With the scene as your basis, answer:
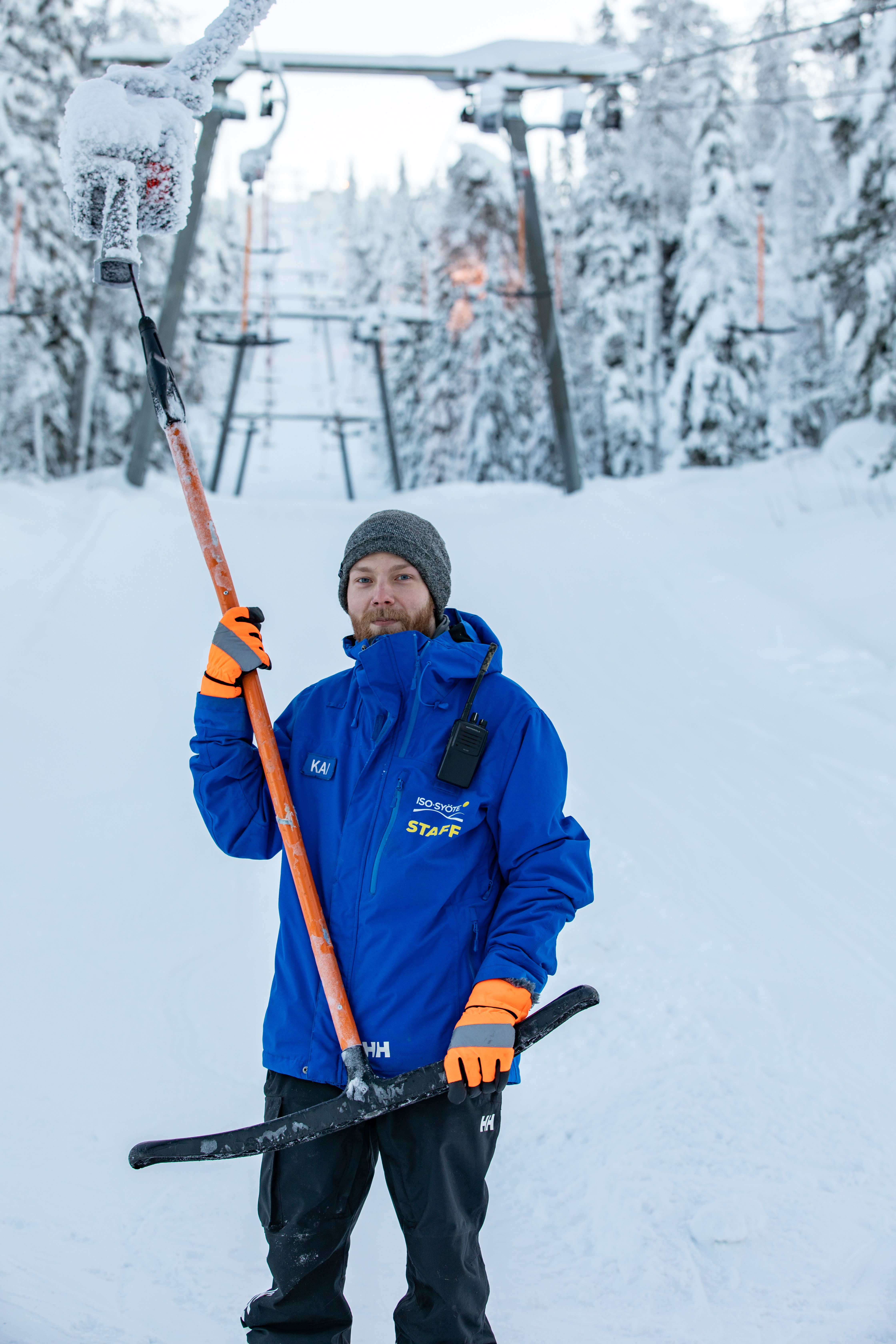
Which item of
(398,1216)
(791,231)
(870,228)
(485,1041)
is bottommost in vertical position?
(398,1216)

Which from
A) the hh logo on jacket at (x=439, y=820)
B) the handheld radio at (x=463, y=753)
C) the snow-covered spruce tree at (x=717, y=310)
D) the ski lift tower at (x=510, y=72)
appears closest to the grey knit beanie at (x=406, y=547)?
the handheld radio at (x=463, y=753)

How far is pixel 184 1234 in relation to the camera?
287 centimetres

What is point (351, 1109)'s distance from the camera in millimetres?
1966

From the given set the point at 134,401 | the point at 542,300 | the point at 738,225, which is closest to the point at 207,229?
the point at 134,401

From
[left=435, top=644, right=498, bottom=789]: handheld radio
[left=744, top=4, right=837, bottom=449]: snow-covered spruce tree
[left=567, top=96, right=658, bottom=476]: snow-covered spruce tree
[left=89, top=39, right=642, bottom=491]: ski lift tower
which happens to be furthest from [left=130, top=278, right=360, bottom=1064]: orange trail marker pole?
[left=567, top=96, right=658, bottom=476]: snow-covered spruce tree

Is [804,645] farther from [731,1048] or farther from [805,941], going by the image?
[731,1048]

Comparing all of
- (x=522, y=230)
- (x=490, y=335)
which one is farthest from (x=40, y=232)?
(x=490, y=335)

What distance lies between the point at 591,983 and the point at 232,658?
2.63 m

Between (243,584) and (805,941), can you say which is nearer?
(805,941)

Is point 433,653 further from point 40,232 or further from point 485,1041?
point 40,232

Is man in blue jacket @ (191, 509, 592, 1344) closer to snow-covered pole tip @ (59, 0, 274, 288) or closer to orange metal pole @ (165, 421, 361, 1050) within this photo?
orange metal pole @ (165, 421, 361, 1050)

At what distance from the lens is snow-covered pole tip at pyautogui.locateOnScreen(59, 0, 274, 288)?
88.8 inches

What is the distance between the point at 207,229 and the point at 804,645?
29.2m

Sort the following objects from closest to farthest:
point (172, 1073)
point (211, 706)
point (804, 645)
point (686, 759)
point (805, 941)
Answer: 1. point (211, 706)
2. point (172, 1073)
3. point (805, 941)
4. point (686, 759)
5. point (804, 645)
